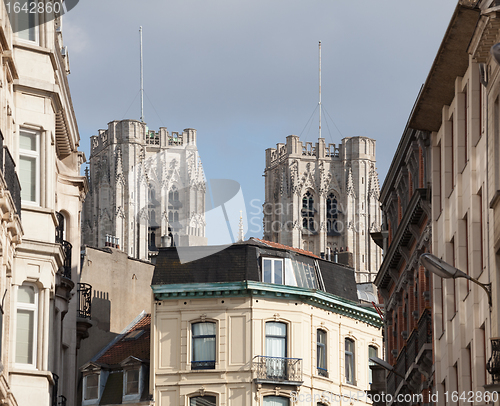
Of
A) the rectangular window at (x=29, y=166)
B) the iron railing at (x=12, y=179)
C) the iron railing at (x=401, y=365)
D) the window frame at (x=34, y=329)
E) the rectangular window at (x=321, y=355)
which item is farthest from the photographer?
the rectangular window at (x=321, y=355)

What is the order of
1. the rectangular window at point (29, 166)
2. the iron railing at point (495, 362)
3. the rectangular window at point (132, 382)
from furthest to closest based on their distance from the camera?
the rectangular window at point (132, 382) → the rectangular window at point (29, 166) → the iron railing at point (495, 362)

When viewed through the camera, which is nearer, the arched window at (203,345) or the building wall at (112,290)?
the arched window at (203,345)

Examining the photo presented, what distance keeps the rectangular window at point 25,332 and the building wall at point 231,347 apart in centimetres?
2018

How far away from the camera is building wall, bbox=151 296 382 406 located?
163ft

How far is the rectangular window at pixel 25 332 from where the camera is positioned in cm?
2959

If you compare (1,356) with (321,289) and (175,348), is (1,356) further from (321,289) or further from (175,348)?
(321,289)

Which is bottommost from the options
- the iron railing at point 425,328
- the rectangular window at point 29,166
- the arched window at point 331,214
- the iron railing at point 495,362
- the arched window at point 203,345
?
the iron railing at point 495,362

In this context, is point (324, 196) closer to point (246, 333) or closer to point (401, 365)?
point (246, 333)

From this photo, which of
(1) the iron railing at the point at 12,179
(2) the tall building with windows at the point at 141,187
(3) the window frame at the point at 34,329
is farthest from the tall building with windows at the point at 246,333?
(2) the tall building with windows at the point at 141,187

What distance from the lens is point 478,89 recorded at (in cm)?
2970

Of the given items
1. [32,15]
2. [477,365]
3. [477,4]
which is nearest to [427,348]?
[477,365]

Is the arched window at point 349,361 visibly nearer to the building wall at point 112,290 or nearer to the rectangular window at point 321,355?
the rectangular window at point 321,355

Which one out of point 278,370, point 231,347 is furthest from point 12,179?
point 278,370

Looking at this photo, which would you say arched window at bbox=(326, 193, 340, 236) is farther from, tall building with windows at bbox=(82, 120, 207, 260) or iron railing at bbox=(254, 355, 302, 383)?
iron railing at bbox=(254, 355, 302, 383)
